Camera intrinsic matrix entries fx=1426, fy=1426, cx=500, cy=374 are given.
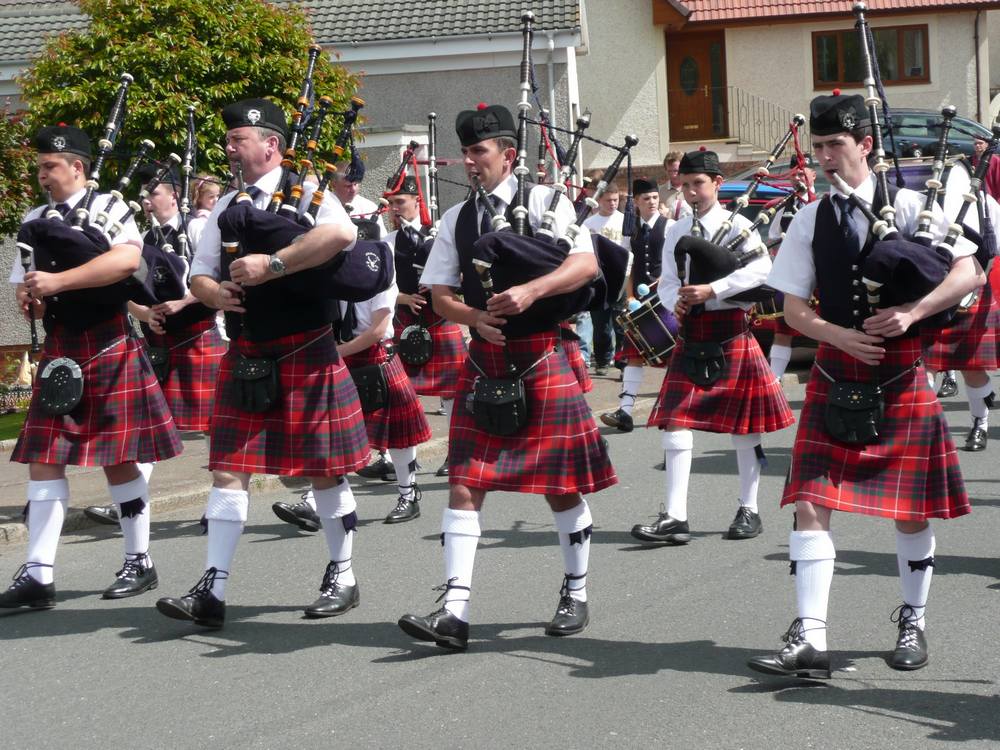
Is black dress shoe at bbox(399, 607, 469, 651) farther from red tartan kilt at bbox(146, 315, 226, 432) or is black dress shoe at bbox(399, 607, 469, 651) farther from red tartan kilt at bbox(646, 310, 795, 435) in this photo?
red tartan kilt at bbox(146, 315, 226, 432)

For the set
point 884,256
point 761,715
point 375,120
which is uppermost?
point 375,120

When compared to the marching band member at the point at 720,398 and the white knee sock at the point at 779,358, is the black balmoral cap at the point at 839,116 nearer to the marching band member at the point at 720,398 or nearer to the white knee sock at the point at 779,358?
the marching band member at the point at 720,398

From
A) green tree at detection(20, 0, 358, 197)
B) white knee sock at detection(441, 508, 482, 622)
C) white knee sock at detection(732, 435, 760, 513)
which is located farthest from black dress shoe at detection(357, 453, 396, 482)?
green tree at detection(20, 0, 358, 197)

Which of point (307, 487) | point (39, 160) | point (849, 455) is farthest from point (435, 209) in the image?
point (849, 455)

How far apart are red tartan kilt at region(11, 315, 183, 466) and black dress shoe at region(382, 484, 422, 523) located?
1.60m

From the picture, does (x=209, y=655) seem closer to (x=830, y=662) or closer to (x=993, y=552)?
(x=830, y=662)

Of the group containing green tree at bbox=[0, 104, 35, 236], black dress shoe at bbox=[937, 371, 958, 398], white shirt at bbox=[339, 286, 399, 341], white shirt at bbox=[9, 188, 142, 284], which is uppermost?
green tree at bbox=[0, 104, 35, 236]

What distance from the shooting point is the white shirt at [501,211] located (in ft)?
15.7

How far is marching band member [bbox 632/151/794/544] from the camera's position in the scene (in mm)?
6320

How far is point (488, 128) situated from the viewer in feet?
15.7

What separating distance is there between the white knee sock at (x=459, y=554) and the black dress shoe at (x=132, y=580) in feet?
5.26

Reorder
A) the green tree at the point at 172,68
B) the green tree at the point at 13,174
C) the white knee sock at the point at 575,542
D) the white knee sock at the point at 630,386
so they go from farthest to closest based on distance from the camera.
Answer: the green tree at the point at 172,68
the green tree at the point at 13,174
the white knee sock at the point at 630,386
the white knee sock at the point at 575,542

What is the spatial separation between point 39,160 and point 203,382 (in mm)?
2075

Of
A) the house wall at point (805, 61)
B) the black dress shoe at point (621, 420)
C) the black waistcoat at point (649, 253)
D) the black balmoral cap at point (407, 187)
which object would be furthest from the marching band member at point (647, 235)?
the house wall at point (805, 61)
